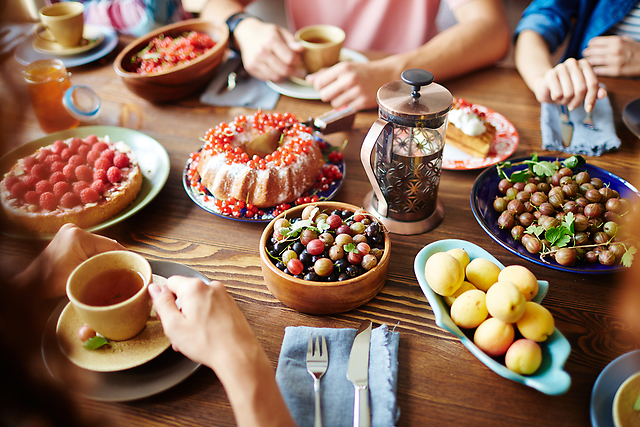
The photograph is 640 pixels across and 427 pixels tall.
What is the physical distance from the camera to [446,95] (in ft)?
2.70

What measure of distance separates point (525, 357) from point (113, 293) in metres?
0.68

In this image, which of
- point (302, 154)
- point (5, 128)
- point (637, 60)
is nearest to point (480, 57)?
point (637, 60)

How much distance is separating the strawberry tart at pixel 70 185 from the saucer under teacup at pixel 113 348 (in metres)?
0.31

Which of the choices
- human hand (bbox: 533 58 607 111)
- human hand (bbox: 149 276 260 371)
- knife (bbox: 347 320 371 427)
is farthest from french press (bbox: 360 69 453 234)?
human hand (bbox: 533 58 607 111)

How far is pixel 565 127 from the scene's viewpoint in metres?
1.27

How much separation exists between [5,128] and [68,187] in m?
0.79

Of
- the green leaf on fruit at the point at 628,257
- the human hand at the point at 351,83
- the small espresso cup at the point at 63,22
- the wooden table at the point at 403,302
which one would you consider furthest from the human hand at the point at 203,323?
the small espresso cup at the point at 63,22

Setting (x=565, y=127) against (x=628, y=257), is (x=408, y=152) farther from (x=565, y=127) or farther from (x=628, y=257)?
(x=565, y=127)

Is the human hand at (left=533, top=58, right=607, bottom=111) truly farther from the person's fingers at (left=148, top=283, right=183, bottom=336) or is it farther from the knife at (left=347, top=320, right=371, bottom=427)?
the person's fingers at (left=148, top=283, right=183, bottom=336)

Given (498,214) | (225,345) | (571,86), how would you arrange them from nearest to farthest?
(225,345), (498,214), (571,86)

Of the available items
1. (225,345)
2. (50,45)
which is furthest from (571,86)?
(50,45)

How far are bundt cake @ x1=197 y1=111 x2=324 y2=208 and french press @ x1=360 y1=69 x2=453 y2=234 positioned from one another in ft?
0.64

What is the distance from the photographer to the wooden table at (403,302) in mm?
629

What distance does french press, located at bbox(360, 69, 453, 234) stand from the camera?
0.80 meters
